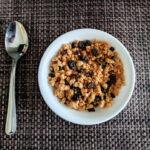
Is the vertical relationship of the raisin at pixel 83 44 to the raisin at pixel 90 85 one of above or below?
above

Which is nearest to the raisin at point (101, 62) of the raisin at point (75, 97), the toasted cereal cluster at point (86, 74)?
the toasted cereal cluster at point (86, 74)

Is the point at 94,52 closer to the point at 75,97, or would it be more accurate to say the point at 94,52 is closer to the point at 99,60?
the point at 99,60

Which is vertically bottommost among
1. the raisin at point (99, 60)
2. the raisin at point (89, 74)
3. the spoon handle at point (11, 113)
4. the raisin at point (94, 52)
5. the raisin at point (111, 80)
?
the spoon handle at point (11, 113)

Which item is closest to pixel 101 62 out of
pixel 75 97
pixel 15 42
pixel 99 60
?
Answer: pixel 99 60

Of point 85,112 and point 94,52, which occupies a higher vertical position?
point 94,52

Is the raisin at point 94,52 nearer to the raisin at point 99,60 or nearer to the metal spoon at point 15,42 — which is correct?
the raisin at point 99,60

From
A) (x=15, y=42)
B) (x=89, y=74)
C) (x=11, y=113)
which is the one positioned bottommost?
(x=11, y=113)
